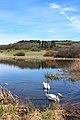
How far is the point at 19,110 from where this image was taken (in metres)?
10.3

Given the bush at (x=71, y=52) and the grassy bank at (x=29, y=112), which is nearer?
the grassy bank at (x=29, y=112)

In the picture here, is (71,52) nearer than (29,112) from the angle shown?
No

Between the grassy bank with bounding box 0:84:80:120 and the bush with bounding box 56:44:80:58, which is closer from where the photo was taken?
the grassy bank with bounding box 0:84:80:120

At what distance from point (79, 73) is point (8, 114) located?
56.6 feet

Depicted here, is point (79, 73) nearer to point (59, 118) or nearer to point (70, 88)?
point (70, 88)

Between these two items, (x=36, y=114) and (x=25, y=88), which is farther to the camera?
(x=25, y=88)

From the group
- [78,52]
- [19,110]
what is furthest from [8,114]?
[78,52]

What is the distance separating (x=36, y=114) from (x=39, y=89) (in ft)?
24.8

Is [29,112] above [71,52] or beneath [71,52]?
above

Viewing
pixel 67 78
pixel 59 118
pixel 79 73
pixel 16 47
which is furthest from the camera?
pixel 16 47

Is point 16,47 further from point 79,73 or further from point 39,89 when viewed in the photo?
point 39,89

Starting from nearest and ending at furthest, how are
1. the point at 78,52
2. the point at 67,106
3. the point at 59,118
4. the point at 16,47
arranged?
1. the point at 59,118
2. the point at 67,106
3. the point at 78,52
4. the point at 16,47

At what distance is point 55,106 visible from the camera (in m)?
11.3

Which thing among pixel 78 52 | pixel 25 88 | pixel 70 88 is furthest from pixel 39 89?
pixel 78 52
